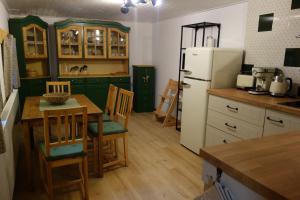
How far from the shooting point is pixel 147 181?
99.7 inches

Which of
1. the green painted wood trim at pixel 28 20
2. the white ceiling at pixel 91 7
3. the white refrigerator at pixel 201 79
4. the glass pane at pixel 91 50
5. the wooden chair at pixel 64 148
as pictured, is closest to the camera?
the wooden chair at pixel 64 148

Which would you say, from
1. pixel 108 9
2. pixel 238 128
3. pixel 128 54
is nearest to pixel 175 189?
pixel 238 128

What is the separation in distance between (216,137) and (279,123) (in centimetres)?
90

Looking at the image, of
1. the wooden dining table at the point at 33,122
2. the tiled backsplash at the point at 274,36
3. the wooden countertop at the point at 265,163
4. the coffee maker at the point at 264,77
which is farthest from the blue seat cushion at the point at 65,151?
the tiled backsplash at the point at 274,36

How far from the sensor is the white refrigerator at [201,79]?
293cm

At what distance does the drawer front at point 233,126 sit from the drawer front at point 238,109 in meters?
0.05

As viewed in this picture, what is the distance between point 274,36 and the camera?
277 cm

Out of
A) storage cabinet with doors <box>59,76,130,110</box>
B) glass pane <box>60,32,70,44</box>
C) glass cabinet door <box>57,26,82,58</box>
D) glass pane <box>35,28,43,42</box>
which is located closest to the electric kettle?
storage cabinet with doors <box>59,76,130,110</box>

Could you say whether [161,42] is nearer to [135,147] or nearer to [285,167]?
[135,147]

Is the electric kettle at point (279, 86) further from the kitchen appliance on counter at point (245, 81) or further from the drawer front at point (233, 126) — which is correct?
the drawer front at point (233, 126)

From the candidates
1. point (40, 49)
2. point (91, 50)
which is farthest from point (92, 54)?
point (40, 49)

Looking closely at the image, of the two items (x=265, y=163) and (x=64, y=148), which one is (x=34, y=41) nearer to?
(x=64, y=148)

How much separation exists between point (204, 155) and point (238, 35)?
2.74m

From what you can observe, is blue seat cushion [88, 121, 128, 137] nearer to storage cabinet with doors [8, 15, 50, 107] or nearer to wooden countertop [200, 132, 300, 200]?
wooden countertop [200, 132, 300, 200]
